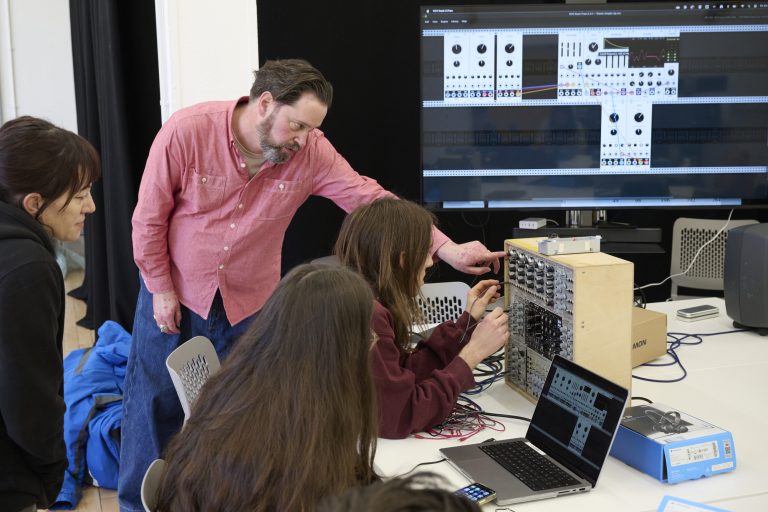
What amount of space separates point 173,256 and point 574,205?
1625 millimetres

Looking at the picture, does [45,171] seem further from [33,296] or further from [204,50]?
[204,50]

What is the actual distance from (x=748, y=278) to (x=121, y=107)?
9.37ft

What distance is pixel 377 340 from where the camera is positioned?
1.88 meters

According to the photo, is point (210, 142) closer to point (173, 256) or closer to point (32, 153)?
point (173, 256)

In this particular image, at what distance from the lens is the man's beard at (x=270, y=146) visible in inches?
92.2

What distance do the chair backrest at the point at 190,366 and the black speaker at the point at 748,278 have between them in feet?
5.58

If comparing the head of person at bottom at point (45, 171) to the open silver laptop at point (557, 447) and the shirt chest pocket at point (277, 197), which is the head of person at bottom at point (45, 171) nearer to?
the shirt chest pocket at point (277, 197)

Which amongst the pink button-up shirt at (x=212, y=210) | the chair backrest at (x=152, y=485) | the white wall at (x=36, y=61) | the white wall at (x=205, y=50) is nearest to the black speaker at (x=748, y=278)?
the pink button-up shirt at (x=212, y=210)

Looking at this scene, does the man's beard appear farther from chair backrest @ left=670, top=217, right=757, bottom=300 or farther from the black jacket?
chair backrest @ left=670, top=217, right=757, bottom=300

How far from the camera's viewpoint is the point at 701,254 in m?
3.88

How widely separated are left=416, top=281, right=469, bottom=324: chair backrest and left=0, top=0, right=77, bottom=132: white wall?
183 inches

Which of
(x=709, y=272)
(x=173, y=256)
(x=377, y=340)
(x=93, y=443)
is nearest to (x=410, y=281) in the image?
(x=377, y=340)

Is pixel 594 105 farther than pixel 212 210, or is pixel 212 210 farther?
pixel 594 105

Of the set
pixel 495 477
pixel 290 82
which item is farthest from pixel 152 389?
pixel 495 477
